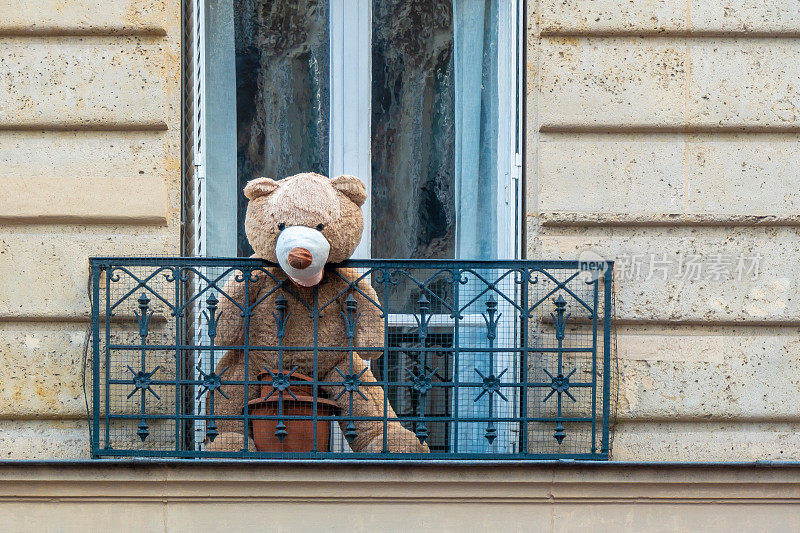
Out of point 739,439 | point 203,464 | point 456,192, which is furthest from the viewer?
point 456,192

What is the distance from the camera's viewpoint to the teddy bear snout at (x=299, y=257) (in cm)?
479

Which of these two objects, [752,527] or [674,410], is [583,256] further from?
[752,527]

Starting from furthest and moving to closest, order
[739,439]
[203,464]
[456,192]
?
[456,192]
[739,439]
[203,464]

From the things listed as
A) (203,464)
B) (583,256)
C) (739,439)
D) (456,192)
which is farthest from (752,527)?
(203,464)

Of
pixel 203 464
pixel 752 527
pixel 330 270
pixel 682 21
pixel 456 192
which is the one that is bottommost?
pixel 752 527

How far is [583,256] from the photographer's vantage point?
5.49 meters

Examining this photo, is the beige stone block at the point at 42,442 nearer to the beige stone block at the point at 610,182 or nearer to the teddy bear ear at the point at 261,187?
the teddy bear ear at the point at 261,187

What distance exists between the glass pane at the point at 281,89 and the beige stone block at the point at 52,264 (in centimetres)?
81

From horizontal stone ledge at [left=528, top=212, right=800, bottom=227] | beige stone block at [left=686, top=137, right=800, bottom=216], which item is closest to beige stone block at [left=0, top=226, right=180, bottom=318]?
horizontal stone ledge at [left=528, top=212, right=800, bottom=227]

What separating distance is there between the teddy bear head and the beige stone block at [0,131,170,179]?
68 cm

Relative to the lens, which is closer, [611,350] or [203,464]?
[203,464]

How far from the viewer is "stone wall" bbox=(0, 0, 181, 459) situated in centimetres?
544

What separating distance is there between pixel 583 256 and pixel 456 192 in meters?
0.80

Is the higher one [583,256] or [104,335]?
[583,256]
